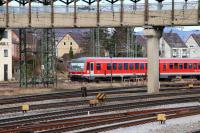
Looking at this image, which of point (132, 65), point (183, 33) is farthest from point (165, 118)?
point (183, 33)

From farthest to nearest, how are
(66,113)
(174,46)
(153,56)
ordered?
(174,46), (153,56), (66,113)

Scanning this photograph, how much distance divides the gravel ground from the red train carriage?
104 feet

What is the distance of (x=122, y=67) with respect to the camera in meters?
56.5

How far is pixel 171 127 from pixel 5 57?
59407 millimetres

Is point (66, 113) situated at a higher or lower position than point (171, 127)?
higher

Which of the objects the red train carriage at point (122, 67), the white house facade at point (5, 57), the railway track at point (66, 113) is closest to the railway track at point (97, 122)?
the railway track at point (66, 113)

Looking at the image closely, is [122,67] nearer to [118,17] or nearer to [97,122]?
[118,17]

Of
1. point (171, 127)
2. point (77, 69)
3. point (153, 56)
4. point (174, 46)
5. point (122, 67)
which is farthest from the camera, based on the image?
point (174, 46)

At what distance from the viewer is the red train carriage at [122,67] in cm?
5491

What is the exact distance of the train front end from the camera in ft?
181

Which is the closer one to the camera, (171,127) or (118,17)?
(171,127)

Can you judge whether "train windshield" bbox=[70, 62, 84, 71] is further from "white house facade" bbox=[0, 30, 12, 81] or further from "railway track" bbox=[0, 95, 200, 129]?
"railway track" bbox=[0, 95, 200, 129]

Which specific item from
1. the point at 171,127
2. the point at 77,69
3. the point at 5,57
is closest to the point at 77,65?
the point at 77,69

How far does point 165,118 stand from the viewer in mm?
21938
